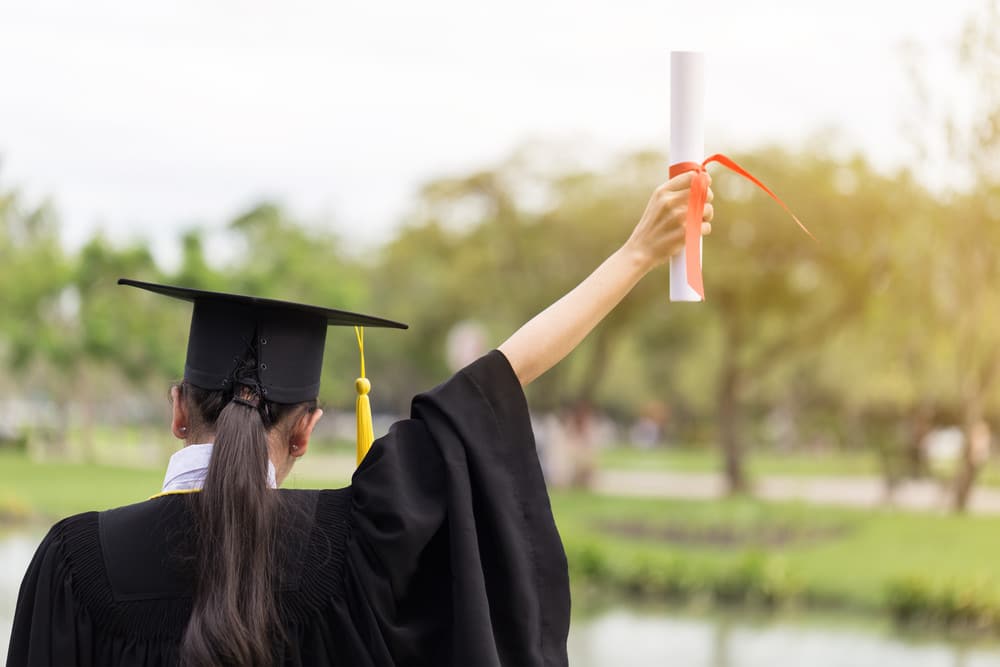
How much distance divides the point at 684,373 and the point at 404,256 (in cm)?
1122

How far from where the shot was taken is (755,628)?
7633 mm

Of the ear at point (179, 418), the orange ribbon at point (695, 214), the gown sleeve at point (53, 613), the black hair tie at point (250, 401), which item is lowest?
the gown sleeve at point (53, 613)

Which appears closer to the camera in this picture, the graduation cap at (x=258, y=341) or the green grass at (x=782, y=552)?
the graduation cap at (x=258, y=341)

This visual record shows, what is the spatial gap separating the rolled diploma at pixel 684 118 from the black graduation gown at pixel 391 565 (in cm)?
24

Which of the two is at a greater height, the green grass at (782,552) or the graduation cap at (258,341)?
the graduation cap at (258,341)

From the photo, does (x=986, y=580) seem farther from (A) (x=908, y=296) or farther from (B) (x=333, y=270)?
(B) (x=333, y=270)

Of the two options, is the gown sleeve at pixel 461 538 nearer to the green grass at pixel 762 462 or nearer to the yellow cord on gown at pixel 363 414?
the yellow cord on gown at pixel 363 414

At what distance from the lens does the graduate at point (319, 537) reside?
4.36 feet

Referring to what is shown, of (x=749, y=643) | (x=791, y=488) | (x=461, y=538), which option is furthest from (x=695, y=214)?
(x=791, y=488)

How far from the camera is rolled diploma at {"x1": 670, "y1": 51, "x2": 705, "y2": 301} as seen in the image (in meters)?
1.38

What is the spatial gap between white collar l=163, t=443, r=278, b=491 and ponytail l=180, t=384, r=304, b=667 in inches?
1.1

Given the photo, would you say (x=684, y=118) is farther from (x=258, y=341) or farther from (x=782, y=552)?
(x=782, y=552)

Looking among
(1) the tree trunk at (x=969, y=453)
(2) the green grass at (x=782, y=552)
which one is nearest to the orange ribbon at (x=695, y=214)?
(2) the green grass at (x=782, y=552)

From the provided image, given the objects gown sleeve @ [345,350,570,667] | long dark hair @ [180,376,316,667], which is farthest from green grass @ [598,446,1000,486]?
long dark hair @ [180,376,316,667]
